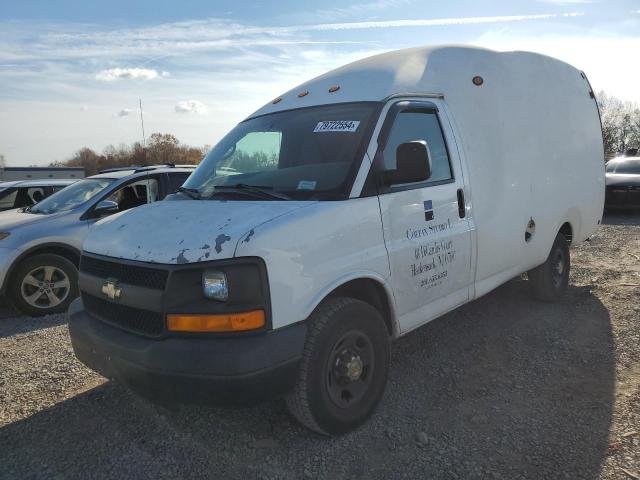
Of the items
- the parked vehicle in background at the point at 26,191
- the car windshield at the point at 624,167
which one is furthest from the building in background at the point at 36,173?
the car windshield at the point at 624,167

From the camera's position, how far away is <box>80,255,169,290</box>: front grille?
8.86 ft

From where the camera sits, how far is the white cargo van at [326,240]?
2.61m

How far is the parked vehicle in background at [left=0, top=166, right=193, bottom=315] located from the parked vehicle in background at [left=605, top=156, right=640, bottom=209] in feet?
36.1

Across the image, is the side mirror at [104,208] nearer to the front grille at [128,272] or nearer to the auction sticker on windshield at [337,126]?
the front grille at [128,272]

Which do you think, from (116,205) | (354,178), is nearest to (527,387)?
(354,178)

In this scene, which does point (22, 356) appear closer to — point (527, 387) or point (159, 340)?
point (159, 340)

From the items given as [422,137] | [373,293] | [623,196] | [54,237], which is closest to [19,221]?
[54,237]

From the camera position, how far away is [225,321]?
2.58 m

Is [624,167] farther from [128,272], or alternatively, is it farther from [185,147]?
[185,147]

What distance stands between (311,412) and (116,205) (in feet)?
14.4

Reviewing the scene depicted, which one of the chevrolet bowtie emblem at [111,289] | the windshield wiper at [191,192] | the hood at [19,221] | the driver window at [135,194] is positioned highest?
the windshield wiper at [191,192]

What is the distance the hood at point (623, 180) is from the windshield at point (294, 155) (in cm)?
1140

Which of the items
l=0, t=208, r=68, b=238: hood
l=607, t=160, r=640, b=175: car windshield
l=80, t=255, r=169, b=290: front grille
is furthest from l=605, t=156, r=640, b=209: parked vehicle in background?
l=80, t=255, r=169, b=290: front grille

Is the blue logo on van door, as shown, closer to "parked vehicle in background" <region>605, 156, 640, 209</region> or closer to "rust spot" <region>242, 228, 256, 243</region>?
"rust spot" <region>242, 228, 256, 243</region>
